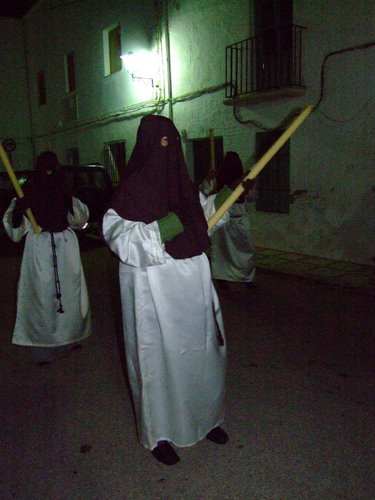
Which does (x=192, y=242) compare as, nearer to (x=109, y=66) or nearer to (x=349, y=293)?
(x=349, y=293)

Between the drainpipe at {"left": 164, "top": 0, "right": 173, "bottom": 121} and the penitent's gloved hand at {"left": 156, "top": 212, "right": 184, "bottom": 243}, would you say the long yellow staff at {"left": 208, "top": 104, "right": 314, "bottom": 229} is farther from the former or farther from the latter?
the drainpipe at {"left": 164, "top": 0, "right": 173, "bottom": 121}

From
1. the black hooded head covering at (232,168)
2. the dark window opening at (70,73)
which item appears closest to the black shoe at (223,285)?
the black hooded head covering at (232,168)

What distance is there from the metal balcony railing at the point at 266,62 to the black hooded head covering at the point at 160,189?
623cm

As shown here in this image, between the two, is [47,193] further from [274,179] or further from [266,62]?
[266,62]

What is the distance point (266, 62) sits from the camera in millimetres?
9023

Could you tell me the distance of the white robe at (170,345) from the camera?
259 centimetres

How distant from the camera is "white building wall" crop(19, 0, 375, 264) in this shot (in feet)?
24.2

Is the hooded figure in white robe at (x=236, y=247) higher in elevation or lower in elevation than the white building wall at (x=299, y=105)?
lower

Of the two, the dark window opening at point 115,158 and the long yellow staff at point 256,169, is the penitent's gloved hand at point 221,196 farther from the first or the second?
the dark window opening at point 115,158

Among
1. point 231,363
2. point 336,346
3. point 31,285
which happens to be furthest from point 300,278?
point 31,285

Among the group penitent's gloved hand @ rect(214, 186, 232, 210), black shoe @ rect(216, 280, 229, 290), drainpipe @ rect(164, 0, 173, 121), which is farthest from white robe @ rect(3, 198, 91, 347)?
drainpipe @ rect(164, 0, 173, 121)

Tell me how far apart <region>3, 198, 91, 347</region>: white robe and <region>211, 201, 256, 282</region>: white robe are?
2466 mm

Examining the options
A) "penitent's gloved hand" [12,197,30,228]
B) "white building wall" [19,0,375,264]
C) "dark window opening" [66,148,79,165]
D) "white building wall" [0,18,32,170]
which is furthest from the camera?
"white building wall" [0,18,32,170]

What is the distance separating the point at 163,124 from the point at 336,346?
282cm
